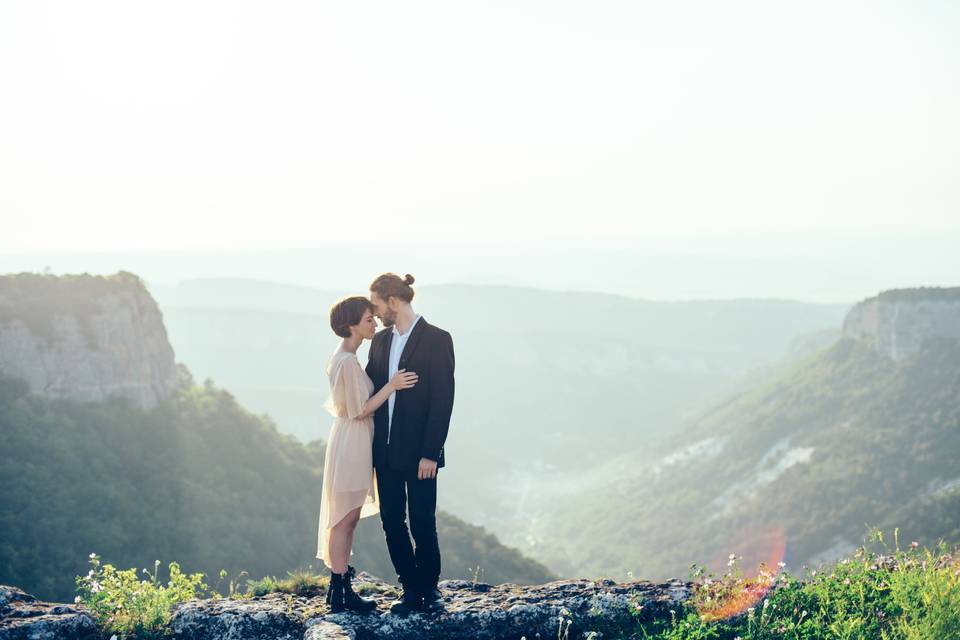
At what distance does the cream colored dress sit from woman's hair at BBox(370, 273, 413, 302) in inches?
22.9

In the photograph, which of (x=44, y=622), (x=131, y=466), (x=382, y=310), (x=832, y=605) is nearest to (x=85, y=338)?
(x=131, y=466)

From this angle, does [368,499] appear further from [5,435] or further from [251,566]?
[5,435]

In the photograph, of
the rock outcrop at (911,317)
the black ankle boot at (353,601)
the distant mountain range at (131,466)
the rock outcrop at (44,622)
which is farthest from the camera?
the rock outcrop at (911,317)

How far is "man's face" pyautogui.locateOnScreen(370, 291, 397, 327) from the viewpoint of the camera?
6.55m

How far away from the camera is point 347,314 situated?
6.52 m

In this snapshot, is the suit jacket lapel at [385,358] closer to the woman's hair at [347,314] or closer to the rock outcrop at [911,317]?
the woman's hair at [347,314]

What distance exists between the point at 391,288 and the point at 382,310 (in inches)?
8.4

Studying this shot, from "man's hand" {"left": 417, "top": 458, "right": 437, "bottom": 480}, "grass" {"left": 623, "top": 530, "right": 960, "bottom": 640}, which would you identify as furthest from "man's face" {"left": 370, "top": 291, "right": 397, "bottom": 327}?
"grass" {"left": 623, "top": 530, "right": 960, "bottom": 640}

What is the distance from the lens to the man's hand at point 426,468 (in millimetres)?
6371

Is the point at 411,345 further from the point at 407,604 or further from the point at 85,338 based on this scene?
the point at 85,338

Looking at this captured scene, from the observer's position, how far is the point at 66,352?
36.1m

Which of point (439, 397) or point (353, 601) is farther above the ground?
point (439, 397)

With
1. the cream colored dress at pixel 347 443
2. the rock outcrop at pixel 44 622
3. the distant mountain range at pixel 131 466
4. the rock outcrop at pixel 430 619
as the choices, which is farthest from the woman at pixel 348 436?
the distant mountain range at pixel 131 466

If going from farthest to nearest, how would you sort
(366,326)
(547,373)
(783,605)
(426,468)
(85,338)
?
(547,373) < (85,338) < (366,326) < (426,468) < (783,605)
